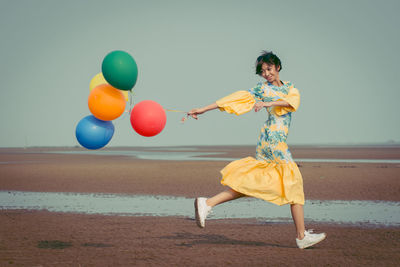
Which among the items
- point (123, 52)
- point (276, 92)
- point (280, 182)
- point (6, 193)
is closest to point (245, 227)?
point (280, 182)

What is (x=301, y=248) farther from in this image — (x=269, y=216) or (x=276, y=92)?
(x=269, y=216)

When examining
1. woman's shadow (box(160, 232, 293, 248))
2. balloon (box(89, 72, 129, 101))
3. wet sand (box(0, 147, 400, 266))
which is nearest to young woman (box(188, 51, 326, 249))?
wet sand (box(0, 147, 400, 266))

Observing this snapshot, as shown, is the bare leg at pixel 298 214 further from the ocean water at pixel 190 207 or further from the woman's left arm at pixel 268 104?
the ocean water at pixel 190 207

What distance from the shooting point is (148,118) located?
5.83m

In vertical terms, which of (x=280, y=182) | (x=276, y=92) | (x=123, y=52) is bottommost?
(x=280, y=182)

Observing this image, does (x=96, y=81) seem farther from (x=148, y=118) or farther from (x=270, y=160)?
(x=270, y=160)

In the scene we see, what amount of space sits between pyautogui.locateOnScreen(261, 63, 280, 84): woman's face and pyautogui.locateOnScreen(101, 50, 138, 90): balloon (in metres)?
1.70

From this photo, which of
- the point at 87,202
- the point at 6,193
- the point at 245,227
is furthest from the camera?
the point at 6,193

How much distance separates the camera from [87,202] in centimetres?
1123

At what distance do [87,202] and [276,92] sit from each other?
7.17 metres

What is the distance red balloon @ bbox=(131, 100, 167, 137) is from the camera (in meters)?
5.85

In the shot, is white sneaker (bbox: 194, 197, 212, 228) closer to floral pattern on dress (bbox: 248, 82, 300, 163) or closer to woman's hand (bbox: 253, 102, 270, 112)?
floral pattern on dress (bbox: 248, 82, 300, 163)

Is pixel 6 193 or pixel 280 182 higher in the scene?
pixel 280 182

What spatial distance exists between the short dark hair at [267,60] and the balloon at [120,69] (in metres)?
1.64
